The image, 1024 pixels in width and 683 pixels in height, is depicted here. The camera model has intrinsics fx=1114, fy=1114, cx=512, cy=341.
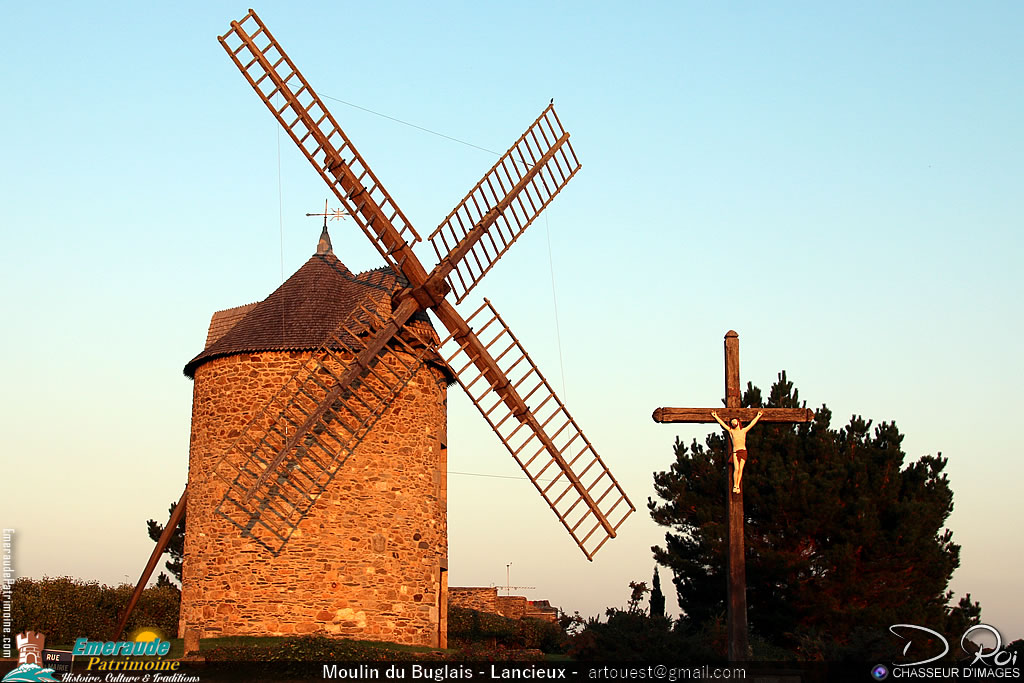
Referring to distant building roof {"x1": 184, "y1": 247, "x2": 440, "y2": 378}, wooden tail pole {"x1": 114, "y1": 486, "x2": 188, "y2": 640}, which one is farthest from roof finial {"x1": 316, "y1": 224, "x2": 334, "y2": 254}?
wooden tail pole {"x1": 114, "y1": 486, "x2": 188, "y2": 640}

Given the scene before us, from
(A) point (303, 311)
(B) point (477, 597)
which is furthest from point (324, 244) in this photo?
(B) point (477, 597)

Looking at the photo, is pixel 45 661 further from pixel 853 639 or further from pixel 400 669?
pixel 853 639

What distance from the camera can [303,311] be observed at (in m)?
19.5

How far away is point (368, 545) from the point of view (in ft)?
60.3

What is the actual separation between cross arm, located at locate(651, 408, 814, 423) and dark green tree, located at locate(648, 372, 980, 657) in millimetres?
6506

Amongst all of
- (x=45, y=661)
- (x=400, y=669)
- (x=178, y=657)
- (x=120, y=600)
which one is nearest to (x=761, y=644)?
(x=400, y=669)

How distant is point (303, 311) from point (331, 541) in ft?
13.4

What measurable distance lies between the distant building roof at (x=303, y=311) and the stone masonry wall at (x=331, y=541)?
0.82ft

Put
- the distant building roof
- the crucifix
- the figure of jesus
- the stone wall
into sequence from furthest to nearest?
the stone wall
the distant building roof
the figure of jesus
the crucifix

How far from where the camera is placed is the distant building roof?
61.9ft

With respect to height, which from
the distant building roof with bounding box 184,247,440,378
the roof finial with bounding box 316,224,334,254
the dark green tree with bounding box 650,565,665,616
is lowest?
the dark green tree with bounding box 650,565,665,616

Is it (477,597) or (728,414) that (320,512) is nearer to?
(728,414)

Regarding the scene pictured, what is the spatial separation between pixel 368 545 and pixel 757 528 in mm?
6986

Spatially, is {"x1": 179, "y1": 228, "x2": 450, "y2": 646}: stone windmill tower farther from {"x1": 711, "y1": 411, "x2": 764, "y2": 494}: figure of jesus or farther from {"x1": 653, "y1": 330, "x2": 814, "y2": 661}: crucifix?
{"x1": 711, "y1": 411, "x2": 764, "y2": 494}: figure of jesus
